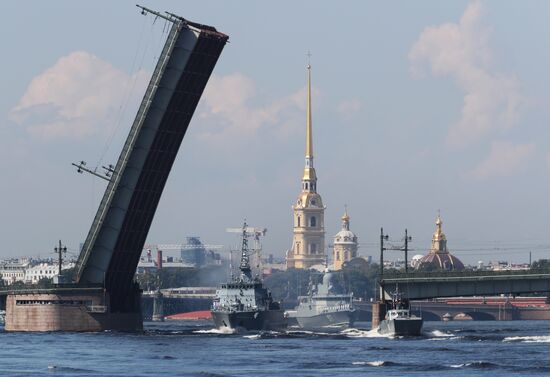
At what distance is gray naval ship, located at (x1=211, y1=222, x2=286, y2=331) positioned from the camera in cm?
11469

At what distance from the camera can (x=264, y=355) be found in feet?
265

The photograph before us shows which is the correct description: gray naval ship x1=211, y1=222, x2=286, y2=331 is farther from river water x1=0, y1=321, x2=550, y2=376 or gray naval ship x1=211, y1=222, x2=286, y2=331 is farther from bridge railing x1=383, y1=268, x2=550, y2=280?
river water x1=0, y1=321, x2=550, y2=376

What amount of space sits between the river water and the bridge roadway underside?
4676mm

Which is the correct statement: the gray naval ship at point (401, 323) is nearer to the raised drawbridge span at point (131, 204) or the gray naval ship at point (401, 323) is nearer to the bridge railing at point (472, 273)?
the bridge railing at point (472, 273)

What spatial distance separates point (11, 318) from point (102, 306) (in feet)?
27.0

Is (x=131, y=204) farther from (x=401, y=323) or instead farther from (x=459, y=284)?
(x=459, y=284)

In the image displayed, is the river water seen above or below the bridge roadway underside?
below

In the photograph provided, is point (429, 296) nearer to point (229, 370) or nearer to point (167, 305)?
point (229, 370)

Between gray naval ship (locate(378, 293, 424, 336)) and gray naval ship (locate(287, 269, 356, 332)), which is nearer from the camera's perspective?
gray naval ship (locate(378, 293, 424, 336))

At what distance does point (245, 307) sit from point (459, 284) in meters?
15.5

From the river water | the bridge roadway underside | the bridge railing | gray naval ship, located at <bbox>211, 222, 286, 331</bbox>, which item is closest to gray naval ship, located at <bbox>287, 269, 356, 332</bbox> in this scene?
gray naval ship, located at <bbox>211, 222, 286, 331</bbox>

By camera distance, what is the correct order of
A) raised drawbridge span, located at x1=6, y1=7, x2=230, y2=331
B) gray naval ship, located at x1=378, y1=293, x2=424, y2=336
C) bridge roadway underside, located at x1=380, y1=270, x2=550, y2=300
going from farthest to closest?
bridge roadway underside, located at x1=380, y1=270, x2=550, y2=300
gray naval ship, located at x1=378, y1=293, x2=424, y2=336
raised drawbridge span, located at x1=6, y1=7, x2=230, y2=331

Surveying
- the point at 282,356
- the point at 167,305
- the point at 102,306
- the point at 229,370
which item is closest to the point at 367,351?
the point at 282,356

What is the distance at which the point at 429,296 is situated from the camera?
4301 inches
